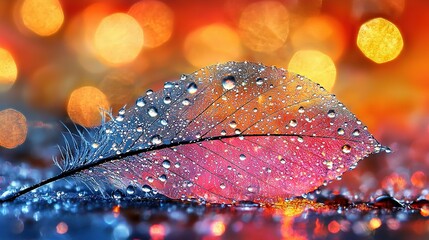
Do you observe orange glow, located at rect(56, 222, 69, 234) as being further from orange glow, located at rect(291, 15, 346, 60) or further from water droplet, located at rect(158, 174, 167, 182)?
orange glow, located at rect(291, 15, 346, 60)

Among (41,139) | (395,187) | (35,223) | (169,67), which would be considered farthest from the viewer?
(169,67)

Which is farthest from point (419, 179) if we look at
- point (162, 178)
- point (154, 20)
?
point (154, 20)

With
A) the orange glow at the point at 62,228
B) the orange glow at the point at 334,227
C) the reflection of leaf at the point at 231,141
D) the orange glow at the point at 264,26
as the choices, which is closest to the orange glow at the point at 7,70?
the orange glow at the point at 264,26

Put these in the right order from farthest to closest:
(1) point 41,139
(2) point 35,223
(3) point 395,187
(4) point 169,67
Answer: (4) point 169,67, (1) point 41,139, (3) point 395,187, (2) point 35,223

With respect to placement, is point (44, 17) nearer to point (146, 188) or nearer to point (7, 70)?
point (7, 70)

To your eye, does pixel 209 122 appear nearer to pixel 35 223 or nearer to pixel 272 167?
pixel 272 167

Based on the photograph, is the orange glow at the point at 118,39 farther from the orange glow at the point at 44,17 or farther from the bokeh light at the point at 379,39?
the bokeh light at the point at 379,39

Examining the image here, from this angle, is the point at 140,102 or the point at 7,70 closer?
the point at 140,102

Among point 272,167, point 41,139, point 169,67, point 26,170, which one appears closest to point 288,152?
point 272,167
